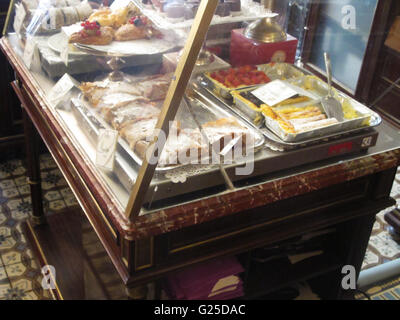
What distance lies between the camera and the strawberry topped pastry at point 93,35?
1.66 metres

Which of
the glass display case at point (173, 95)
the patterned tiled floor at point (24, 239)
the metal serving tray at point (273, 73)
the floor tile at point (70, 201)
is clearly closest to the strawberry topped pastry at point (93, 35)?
the glass display case at point (173, 95)

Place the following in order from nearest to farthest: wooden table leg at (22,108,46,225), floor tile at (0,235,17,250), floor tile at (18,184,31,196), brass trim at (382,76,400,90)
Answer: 1. brass trim at (382,76,400,90)
2. wooden table leg at (22,108,46,225)
3. floor tile at (0,235,17,250)
4. floor tile at (18,184,31,196)

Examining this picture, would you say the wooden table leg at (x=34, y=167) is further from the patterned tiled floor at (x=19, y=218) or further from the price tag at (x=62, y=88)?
the price tag at (x=62, y=88)

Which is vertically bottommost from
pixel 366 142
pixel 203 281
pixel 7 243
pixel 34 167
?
pixel 7 243

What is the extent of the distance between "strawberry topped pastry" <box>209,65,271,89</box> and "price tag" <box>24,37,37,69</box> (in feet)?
2.19

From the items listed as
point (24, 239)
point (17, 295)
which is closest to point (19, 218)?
point (24, 239)

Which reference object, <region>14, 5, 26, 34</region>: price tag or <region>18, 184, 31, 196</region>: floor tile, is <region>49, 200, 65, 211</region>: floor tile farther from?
<region>14, 5, 26, 34</region>: price tag

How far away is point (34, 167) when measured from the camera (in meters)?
2.25

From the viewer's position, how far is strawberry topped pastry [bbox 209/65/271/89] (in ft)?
5.21

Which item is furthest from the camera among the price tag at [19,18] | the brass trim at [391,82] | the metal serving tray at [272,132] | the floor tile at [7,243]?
the floor tile at [7,243]

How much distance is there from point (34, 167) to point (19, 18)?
0.64 metres

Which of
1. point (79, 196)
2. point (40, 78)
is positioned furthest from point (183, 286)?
point (40, 78)

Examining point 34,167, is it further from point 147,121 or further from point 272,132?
point 272,132

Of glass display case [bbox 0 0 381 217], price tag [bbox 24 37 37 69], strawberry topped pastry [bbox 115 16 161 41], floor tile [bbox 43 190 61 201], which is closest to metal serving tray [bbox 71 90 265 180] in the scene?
glass display case [bbox 0 0 381 217]
